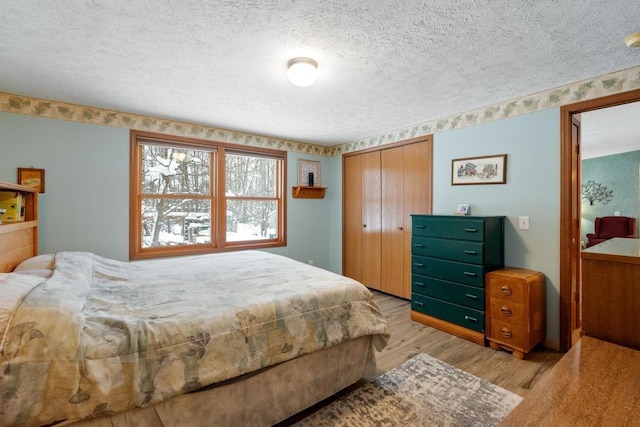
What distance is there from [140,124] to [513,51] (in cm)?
365

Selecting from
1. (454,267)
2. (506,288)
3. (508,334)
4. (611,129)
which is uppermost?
(611,129)

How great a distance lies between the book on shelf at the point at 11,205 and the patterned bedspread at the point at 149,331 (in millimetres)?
393

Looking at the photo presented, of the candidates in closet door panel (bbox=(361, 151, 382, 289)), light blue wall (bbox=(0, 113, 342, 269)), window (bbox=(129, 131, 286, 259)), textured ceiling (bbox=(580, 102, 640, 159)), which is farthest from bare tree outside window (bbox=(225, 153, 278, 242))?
textured ceiling (bbox=(580, 102, 640, 159))

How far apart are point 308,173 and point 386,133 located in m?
1.41

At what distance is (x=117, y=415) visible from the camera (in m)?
1.16

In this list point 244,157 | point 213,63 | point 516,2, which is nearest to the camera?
point 516,2

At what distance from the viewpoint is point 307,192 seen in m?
4.70

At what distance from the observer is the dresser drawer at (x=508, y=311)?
2.40m

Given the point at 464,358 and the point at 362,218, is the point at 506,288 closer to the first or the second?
the point at 464,358

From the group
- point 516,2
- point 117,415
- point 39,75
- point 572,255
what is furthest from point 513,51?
point 39,75

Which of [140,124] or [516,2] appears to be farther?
[140,124]

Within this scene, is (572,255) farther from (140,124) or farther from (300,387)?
(140,124)

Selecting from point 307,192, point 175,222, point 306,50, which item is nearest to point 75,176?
point 175,222

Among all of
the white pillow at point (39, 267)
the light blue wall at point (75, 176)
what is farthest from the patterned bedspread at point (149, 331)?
the light blue wall at point (75, 176)
